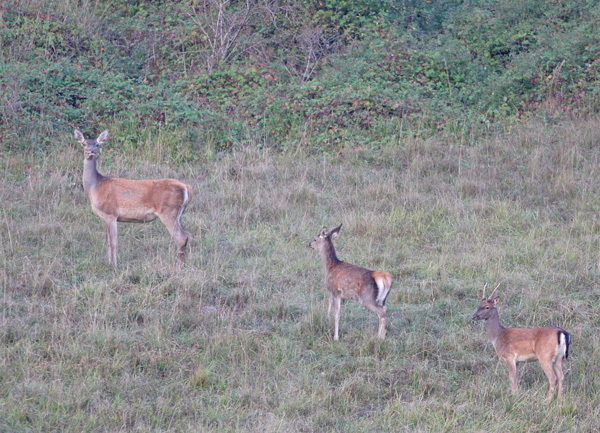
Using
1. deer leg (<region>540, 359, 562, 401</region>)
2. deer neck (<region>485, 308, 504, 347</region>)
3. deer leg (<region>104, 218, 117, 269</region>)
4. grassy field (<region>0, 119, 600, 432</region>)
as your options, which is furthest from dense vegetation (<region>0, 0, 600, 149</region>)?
deer leg (<region>540, 359, 562, 401</region>)

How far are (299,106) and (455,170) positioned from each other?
2713 mm

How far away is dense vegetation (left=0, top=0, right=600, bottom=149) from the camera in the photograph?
1164cm

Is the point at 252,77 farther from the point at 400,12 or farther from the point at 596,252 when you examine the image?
the point at 596,252

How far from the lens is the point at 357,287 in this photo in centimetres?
658

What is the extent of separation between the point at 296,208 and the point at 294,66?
194 inches

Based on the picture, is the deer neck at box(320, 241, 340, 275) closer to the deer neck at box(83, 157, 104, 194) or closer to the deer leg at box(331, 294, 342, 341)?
the deer leg at box(331, 294, 342, 341)

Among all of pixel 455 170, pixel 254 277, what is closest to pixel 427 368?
pixel 254 277

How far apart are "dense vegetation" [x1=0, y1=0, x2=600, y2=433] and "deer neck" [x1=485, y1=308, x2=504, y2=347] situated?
215 millimetres

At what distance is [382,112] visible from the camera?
39.8 ft

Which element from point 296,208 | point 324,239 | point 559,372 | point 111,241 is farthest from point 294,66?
point 559,372

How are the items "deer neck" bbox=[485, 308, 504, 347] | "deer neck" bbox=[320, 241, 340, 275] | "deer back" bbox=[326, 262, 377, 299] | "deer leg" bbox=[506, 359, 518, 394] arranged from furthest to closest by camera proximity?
"deer neck" bbox=[320, 241, 340, 275]
"deer back" bbox=[326, 262, 377, 299]
"deer neck" bbox=[485, 308, 504, 347]
"deer leg" bbox=[506, 359, 518, 394]

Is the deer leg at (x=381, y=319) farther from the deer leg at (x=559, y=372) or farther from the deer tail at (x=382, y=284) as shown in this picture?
the deer leg at (x=559, y=372)

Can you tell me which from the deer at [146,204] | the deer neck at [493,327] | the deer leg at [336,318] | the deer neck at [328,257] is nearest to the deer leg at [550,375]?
the deer neck at [493,327]

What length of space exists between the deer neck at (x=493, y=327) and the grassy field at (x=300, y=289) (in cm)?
22
